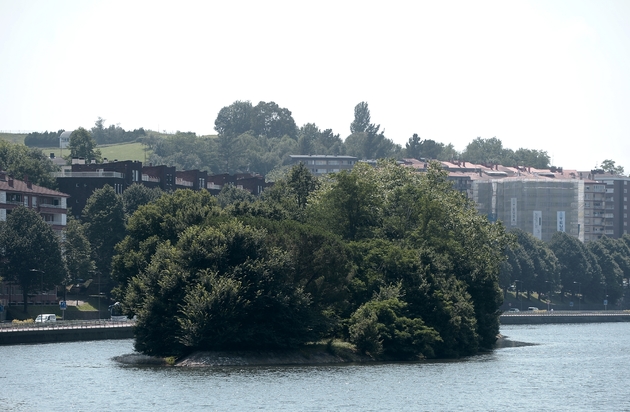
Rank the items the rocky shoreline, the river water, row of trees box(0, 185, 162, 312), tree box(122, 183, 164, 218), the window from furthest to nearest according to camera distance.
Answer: tree box(122, 183, 164, 218), the window, row of trees box(0, 185, 162, 312), the rocky shoreline, the river water

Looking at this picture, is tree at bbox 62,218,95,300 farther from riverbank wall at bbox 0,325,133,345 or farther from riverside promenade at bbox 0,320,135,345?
riverbank wall at bbox 0,325,133,345

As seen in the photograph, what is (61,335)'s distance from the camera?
12150cm

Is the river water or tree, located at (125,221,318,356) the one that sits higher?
tree, located at (125,221,318,356)

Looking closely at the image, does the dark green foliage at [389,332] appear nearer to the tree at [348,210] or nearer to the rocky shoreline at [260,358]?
the rocky shoreline at [260,358]

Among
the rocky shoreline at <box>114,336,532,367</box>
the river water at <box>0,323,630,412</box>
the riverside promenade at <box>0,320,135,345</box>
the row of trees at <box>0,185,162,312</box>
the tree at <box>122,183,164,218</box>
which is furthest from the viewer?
the tree at <box>122,183,164,218</box>

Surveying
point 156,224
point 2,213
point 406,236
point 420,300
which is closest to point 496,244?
point 406,236

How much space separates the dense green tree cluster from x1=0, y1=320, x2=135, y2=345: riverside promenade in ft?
28.9

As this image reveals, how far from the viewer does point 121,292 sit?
118750 millimetres

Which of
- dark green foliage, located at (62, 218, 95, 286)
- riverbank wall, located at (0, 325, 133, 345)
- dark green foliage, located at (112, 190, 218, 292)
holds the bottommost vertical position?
riverbank wall, located at (0, 325, 133, 345)

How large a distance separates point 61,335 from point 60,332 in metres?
0.43

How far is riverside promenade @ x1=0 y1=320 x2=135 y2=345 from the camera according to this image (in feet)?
373

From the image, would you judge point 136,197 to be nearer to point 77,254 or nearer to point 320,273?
point 77,254

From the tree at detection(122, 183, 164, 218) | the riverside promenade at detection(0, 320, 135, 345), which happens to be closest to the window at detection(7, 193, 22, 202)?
the tree at detection(122, 183, 164, 218)

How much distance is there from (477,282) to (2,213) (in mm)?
80665
